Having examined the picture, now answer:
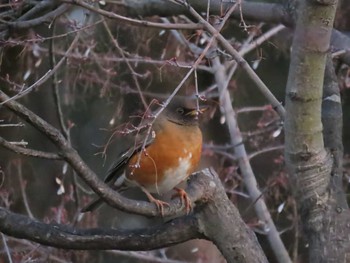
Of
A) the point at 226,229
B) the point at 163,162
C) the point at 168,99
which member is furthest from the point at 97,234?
the point at 163,162

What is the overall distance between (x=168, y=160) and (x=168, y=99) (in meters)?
1.34

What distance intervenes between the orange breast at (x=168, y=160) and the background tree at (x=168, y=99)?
7.7 inches

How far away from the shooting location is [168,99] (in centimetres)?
245

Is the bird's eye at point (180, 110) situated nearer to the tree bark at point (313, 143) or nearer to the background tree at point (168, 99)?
the background tree at point (168, 99)

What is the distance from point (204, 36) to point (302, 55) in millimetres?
2374

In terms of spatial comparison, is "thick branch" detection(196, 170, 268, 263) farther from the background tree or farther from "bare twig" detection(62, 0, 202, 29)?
"bare twig" detection(62, 0, 202, 29)

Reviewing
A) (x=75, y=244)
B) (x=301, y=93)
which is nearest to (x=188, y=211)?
(x=75, y=244)

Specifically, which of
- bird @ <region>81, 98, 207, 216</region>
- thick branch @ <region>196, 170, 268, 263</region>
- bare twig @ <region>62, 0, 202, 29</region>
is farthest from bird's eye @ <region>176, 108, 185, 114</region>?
bare twig @ <region>62, 0, 202, 29</region>

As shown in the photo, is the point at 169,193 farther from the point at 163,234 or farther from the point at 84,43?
the point at 84,43

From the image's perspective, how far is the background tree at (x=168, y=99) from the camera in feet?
8.70

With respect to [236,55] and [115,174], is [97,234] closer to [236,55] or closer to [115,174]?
[236,55]

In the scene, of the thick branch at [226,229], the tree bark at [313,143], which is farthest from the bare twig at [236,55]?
the thick branch at [226,229]

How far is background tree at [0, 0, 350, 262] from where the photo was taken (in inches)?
104

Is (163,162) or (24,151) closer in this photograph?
(24,151)
